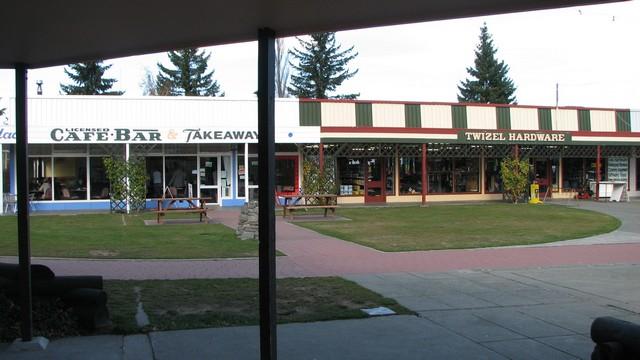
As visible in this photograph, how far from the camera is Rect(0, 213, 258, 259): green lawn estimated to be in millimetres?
12375

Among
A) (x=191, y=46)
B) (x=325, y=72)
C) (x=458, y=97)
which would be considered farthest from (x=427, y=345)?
(x=458, y=97)

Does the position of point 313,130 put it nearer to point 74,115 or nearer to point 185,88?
point 74,115

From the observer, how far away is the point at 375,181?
30.0m

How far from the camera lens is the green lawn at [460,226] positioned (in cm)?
1482

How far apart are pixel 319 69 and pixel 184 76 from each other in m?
13.7

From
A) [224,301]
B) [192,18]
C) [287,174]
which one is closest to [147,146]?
[287,174]

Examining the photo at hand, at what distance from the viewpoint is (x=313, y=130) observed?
1057 inches

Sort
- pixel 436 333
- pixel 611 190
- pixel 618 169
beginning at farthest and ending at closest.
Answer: pixel 618 169 < pixel 611 190 < pixel 436 333

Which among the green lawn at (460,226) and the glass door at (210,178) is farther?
the glass door at (210,178)

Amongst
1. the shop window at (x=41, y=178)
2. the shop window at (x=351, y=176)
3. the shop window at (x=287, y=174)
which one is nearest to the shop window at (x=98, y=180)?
the shop window at (x=41, y=178)

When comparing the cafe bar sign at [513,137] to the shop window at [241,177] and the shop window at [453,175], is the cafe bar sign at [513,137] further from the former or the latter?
the shop window at [241,177]

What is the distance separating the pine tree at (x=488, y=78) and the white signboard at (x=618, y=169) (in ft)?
112

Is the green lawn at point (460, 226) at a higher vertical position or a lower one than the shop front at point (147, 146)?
lower

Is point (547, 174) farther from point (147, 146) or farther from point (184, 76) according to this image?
point (184, 76)
